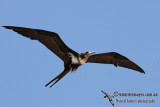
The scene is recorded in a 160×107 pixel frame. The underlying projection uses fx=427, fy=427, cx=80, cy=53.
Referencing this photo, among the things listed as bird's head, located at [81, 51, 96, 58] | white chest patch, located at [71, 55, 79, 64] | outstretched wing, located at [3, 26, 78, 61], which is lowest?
white chest patch, located at [71, 55, 79, 64]

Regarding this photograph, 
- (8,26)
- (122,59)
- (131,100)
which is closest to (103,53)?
(122,59)

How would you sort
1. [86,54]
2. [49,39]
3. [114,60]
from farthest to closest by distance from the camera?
[114,60] → [86,54] → [49,39]

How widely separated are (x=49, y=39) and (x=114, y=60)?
2.53m

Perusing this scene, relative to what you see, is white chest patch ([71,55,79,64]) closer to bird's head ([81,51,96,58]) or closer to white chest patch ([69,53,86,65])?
white chest patch ([69,53,86,65])

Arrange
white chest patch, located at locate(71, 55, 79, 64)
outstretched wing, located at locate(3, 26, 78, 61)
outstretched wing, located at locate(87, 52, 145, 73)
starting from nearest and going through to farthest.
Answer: outstretched wing, located at locate(3, 26, 78, 61)
white chest patch, located at locate(71, 55, 79, 64)
outstretched wing, located at locate(87, 52, 145, 73)

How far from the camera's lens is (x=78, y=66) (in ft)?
41.0

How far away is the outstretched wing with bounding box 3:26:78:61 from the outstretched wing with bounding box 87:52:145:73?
1.20m

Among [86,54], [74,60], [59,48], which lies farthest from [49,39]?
[86,54]

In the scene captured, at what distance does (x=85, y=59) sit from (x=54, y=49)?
0.98 meters

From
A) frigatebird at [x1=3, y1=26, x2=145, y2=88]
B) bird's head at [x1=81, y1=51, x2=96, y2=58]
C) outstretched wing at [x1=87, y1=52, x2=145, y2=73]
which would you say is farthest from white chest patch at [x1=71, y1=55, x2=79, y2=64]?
outstretched wing at [x1=87, y1=52, x2=145, y2=73]

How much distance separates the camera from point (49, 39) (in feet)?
40.9

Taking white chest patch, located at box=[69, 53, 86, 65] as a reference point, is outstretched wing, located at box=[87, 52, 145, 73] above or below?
above

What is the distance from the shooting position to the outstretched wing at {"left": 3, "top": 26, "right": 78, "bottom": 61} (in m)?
12.0

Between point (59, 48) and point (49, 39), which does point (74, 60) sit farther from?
point (49, 39)
